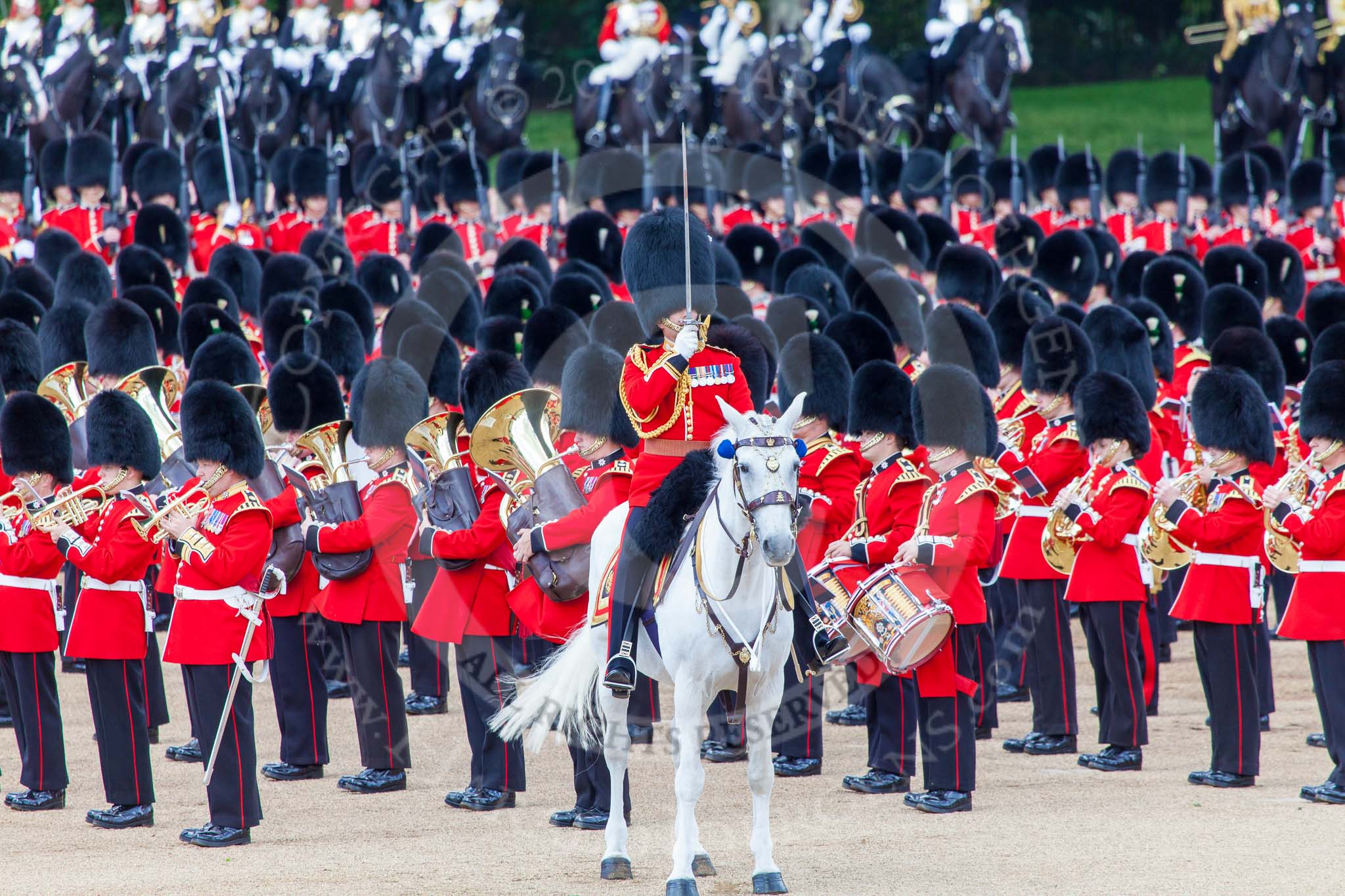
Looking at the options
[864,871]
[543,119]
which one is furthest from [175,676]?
[543,119]

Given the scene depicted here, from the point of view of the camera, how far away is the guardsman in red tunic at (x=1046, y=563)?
240 inches

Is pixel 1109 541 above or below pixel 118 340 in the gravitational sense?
below

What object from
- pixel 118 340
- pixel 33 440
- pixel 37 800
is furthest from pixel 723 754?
pixel 118 340

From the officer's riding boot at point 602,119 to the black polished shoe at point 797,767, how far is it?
10.2 m

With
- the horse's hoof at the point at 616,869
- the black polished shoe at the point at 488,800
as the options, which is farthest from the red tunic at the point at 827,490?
the horse's hoof at the point at 616,869

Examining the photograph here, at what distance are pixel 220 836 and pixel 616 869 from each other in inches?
41.4

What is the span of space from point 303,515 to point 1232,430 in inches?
111

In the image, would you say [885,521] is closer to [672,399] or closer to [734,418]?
[672,399]

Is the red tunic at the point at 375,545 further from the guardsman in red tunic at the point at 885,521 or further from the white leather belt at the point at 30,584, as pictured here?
the guardsman in red tunic at the point at 885,521

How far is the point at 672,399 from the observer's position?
4711 mm

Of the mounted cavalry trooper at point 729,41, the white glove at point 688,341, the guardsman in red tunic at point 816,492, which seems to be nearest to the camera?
the white glove at point 688,341

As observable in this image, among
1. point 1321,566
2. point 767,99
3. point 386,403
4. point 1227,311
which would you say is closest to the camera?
point 1321,566

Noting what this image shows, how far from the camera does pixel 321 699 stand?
588cm

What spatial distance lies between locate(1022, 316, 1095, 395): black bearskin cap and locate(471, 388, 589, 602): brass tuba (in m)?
1.78
